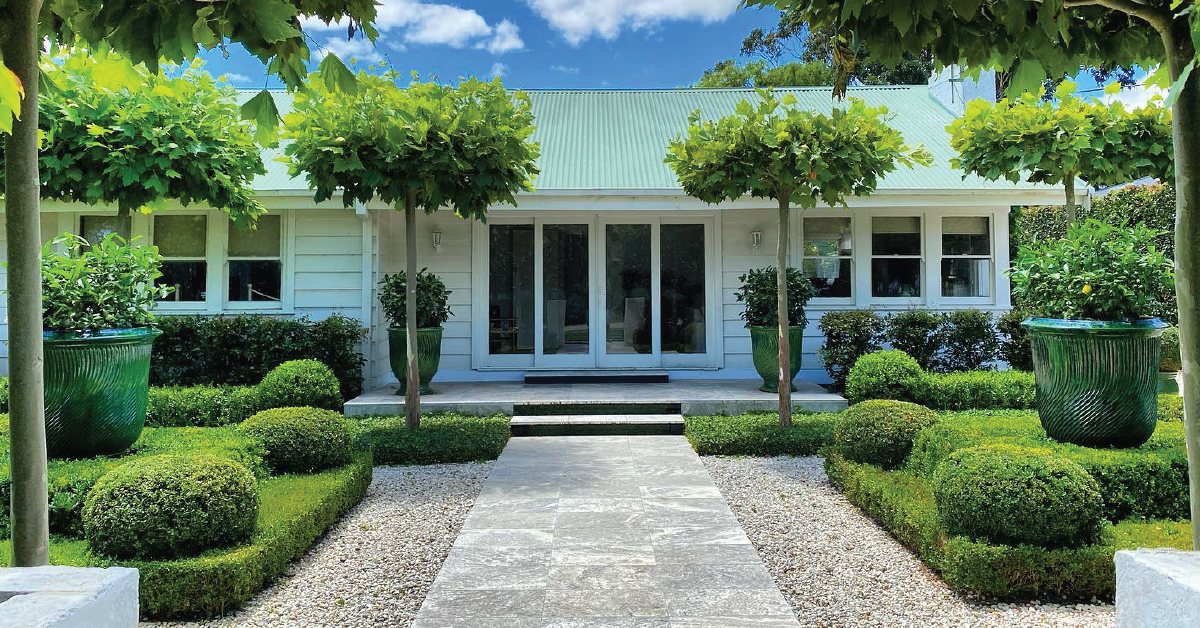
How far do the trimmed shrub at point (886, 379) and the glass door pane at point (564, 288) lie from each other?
3912 mm

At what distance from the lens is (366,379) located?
946 centimetres

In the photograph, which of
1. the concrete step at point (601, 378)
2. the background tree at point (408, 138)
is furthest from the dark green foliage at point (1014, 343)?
the background tree at point (408, 138)

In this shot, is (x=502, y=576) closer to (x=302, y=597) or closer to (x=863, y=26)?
(x=302, y=597)

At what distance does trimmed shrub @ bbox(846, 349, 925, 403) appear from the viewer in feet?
24.9

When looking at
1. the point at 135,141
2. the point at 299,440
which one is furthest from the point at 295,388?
the point at 135,141

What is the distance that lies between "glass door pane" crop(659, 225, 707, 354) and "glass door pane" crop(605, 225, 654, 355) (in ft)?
0.81

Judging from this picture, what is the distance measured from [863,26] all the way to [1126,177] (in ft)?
23.6

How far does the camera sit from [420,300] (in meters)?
8.69

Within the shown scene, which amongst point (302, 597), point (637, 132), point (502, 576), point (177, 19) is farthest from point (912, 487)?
point (637, 132)

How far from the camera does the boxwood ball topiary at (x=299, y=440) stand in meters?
5.07

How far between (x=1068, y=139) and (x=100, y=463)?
8984mm

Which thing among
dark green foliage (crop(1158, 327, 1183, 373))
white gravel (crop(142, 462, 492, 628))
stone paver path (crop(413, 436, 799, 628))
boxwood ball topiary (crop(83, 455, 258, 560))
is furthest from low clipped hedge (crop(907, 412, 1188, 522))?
dark green foliage (crop(1158, 327, 1183, 373))

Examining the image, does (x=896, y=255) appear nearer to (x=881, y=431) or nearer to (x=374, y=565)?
(x=881, y=431)

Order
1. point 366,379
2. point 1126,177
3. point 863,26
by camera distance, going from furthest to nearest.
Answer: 1. point 366,379
2. point 1126,177
3. point 863,26
